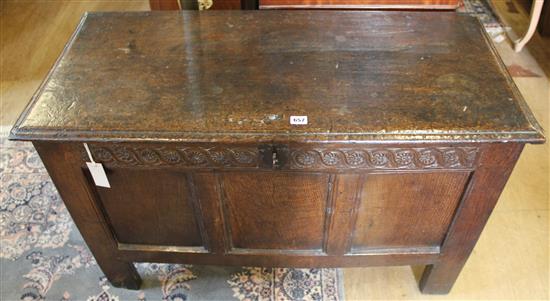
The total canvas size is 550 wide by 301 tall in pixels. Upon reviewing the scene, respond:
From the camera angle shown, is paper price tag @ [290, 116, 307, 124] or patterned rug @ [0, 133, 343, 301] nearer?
paper price tag @ [290, 116, 307, 124]

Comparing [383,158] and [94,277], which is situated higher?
[383,158]

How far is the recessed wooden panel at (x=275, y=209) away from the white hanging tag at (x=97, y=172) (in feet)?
0.88

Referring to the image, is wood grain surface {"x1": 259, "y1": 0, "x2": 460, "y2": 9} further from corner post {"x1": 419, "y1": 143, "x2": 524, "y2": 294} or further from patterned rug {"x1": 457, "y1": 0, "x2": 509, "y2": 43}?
patterned rug {"x1": 457, "y1": 0, "x2": 509, "y2": 43}

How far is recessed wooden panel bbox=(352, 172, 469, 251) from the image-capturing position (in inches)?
40.2

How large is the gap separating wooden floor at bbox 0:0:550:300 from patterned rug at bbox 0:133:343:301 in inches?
6.4

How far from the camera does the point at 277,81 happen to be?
1.05 metres

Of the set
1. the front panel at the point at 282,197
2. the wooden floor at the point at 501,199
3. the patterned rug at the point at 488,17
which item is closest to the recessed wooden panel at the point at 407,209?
the front panel at the point at 282,197

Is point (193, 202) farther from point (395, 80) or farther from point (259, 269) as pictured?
point (395, 80)

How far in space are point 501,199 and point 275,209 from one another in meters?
0.96

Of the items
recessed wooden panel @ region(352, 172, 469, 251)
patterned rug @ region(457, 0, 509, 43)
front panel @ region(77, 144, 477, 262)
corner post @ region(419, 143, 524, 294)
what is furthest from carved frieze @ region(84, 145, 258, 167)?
patterned rug @ region(457, 0, 509, 43)

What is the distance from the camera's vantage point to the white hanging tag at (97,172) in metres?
0.99

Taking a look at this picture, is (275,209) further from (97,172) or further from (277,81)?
(97,172)

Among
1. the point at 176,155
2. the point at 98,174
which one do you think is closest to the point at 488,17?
the point at 176,155

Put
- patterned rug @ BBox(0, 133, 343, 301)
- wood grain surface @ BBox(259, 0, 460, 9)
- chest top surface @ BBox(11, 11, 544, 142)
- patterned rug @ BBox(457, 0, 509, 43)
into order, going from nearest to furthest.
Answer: chest top surface @ BBox(11, 11, 544, 142), patterned rug @ BBox(0, 133, 343, 301), wood grain surface @ BBox(259, 0, 460, 9), patterned rug @ BBox(457, 0, 509, 43)
